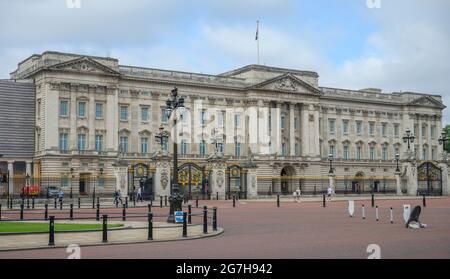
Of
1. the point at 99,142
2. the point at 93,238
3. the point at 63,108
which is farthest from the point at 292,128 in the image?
the point at 93,238

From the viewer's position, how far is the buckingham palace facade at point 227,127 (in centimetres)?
7362

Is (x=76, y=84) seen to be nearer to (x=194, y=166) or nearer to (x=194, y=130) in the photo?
(x=194, y=130)

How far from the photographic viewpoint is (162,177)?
57.2 m

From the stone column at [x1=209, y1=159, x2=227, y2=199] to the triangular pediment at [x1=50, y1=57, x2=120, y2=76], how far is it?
22.2 m

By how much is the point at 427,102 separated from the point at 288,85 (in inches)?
1247

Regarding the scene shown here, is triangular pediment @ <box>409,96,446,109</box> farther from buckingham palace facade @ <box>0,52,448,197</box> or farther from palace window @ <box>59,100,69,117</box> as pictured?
palace window @ <box>59,100,69,117</box>

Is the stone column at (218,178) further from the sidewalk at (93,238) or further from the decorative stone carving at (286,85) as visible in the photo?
the sidewalk at (93,238)

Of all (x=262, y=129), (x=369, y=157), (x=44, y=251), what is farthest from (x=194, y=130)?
(x=44, y=251)

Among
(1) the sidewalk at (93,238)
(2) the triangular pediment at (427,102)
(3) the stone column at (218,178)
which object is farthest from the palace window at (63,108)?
(2) the triangular pediment at (427,102)

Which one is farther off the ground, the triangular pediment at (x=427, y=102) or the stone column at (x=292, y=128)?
the triangular pediment at (x=427, y=102)

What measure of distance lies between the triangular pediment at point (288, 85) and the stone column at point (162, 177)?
34469 millimetres

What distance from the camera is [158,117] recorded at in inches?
3319

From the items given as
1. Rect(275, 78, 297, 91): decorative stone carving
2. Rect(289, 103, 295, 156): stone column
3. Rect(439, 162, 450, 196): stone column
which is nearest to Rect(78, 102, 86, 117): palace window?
Rect(275, 78, 297, 91): decorative stone carving

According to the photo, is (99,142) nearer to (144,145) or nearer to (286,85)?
(144,145)
